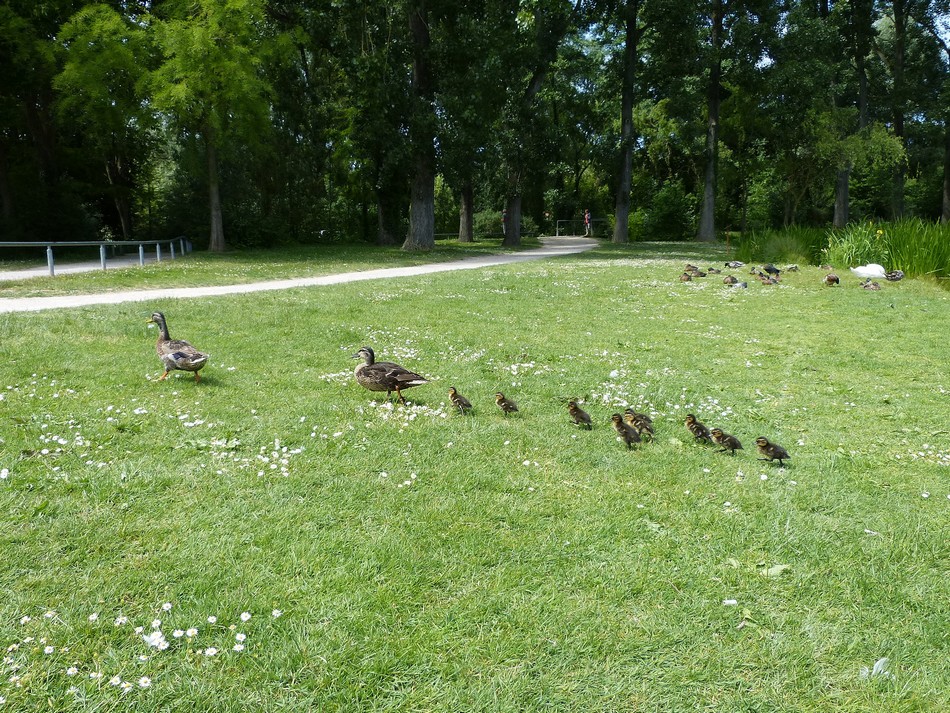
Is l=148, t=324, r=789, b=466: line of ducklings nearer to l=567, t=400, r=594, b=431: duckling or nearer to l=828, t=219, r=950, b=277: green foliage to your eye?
l=567, t=400, r=594, b=431: duckling

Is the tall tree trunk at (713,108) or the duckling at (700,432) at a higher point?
the tall tree trunk at (713,108)

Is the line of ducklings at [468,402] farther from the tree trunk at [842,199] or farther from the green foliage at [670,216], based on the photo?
the green foliage at [670,216]

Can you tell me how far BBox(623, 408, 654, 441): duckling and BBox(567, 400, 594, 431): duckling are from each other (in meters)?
0.40

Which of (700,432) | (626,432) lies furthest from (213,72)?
(700,432)

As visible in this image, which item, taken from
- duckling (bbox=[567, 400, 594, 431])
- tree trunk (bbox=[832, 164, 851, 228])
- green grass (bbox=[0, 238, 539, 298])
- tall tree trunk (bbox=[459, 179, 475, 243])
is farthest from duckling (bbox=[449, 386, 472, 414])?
tree trunk (bbox=[832, 164, 851, 228])

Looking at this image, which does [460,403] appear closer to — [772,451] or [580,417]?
[580,417]

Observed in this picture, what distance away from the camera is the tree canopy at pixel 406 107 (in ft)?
89.7

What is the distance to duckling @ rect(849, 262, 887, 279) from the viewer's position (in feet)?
63.9

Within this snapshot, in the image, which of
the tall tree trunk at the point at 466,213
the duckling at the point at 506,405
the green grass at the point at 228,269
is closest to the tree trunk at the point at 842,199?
the tall tree trunk at the point at 466,213

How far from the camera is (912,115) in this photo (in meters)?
54.0

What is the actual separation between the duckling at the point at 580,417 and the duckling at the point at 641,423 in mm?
→ 398

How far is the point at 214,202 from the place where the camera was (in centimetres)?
2933

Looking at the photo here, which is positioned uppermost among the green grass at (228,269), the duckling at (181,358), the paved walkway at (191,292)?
the green grass at (228,269)

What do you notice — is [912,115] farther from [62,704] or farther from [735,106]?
[62,704]
